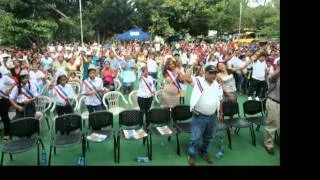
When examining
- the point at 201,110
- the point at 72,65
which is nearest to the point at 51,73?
the point at 72,65

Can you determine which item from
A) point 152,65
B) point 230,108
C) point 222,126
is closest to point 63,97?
point 222,126

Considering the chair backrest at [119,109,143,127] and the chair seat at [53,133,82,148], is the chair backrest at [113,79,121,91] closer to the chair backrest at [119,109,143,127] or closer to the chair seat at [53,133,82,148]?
the chair backrest at [119,109,143,127]

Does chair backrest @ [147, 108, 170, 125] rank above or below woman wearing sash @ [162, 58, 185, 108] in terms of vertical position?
below

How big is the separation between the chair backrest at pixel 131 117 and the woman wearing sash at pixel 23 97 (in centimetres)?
178

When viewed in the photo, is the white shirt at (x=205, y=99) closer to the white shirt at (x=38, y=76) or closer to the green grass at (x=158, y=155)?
the green grass at (x=158, y=155)

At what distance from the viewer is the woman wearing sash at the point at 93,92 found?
6191mm

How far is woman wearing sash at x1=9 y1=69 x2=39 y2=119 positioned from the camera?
5922mm

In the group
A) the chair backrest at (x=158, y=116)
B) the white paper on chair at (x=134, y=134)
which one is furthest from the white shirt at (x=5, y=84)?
the chair backrest at (x=158, y=116)

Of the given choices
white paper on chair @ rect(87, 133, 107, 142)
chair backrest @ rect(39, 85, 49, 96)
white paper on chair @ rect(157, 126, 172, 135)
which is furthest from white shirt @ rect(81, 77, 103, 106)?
chair backrest @ rect(39, 85, 49, 96)
